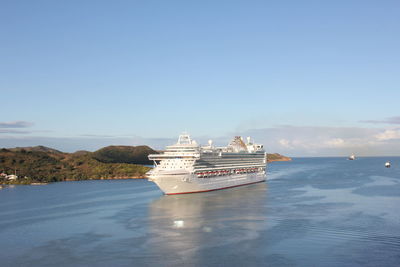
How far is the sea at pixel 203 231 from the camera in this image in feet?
98.9

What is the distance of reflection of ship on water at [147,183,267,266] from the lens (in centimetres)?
3318

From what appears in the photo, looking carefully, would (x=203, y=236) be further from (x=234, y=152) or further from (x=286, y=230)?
(x=234, y=152)

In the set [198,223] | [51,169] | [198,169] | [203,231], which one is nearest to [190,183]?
[198,169]

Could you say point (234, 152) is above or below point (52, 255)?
above

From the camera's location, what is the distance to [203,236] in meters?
37.2

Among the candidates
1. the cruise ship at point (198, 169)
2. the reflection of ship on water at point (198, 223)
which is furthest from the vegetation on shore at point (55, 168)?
the reflection of ship on water at point (198, 223)

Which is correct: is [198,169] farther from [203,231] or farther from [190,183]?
[203,231]

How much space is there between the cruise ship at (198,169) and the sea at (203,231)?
337 centimetres

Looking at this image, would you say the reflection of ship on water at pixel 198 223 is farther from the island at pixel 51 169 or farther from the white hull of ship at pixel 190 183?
the island at pixel 51 169

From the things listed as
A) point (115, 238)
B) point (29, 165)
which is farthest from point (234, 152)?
point (29, 165)

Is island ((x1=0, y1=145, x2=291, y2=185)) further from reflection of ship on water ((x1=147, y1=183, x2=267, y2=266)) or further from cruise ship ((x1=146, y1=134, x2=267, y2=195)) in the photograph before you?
reflection of ship on water ((x1=147, y1=183, x2=267, y2=266))

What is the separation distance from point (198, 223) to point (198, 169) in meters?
26.2

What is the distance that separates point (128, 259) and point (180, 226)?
1244 cm

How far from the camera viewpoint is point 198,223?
4344cm
